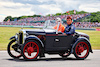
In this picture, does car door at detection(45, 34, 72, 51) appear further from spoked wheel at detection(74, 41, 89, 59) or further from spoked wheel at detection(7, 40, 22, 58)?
spoked wheel at detection(7, 40, 22, 58)

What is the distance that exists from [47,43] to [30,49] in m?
0.62

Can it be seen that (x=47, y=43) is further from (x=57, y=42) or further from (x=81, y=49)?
(x=81, y=49)

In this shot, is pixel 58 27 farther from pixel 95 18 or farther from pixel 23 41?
pixel 95 18

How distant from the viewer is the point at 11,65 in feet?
18.6

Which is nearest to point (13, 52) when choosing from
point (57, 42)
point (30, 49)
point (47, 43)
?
point (30, 49)

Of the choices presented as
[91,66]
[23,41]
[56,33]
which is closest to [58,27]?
[56,33]

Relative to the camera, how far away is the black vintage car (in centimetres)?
647

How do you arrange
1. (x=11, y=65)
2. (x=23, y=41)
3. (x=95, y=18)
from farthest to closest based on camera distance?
(x=95, y=18) < (x=23, y=41) < (x=11, y=65)

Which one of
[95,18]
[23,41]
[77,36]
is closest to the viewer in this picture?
[23,41]

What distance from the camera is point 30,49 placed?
6.44 m

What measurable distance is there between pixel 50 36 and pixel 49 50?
0.47 m

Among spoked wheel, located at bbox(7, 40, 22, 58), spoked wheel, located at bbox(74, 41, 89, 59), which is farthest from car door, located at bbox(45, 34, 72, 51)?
spoked wheel, located at bbox(7, 40, 22, 58)

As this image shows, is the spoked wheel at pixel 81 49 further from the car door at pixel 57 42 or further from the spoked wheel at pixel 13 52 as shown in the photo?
the spoked wheel at pixel 13 52

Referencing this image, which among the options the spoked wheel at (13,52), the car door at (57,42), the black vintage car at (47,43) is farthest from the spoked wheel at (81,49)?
the spoked wheel at (13,52)
